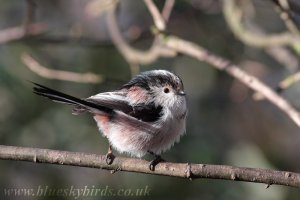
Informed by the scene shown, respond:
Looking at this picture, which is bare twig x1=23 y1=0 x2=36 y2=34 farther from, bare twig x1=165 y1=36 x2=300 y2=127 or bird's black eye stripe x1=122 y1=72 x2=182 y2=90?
bird's black eye stripe x1=122 y1=72 x2=182 y2=90

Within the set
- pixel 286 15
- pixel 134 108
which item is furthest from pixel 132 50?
pixel 286 15

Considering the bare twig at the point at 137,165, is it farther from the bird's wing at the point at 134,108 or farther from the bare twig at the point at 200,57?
the bare twig at the point at 200,57

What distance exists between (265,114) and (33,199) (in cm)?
246

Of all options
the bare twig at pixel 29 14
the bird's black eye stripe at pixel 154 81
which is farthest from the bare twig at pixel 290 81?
the bare twig at pixel 29 14

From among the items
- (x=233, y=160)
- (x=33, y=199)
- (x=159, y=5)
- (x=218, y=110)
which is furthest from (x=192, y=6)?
(x=33, y=199)

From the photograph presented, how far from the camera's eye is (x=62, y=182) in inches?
174

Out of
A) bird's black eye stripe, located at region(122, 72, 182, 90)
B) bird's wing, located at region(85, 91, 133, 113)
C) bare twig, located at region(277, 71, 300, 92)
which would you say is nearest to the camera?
bird's wing, located at region(85, 91, 133, 113)

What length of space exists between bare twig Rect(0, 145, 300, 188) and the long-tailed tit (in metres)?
0.38

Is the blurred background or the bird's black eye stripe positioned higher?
the bird's black eye stripe

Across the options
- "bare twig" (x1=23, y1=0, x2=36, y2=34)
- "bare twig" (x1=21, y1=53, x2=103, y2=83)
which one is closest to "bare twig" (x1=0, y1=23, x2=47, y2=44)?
"bare twig" (x1=23, y1=0, x2=36, y2=34)

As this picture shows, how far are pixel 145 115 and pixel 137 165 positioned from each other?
0.48 m

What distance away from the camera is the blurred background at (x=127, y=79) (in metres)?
4.35

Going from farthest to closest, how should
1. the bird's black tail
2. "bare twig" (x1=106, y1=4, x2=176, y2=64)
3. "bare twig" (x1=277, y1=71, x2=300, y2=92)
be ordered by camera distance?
"bare twig" (x1=106, y1=4, x2=176, y2=64), "bare twig" (x1=277, y1=71, x2=300, y2=92), the bird's black tail

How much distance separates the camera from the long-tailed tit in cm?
305
